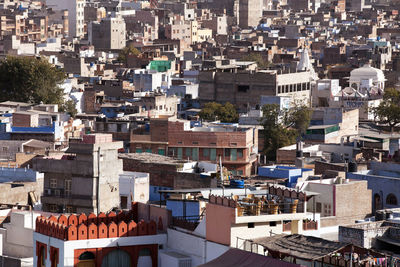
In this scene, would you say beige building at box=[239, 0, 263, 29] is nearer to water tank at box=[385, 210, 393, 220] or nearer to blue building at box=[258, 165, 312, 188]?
blue building at box=[258, 165, 312, 188]

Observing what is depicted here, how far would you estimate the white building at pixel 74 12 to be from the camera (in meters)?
131

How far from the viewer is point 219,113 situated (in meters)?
57.3

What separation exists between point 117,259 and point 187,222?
1.37m

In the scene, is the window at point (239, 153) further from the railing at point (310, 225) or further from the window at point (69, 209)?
the railing at point (310, 225)

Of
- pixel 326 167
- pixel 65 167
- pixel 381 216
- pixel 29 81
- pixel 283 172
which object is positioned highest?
pixel 65 167

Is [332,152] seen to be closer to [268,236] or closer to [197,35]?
[268,236]

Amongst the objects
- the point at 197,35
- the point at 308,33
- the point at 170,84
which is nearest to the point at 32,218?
the point at 170,84

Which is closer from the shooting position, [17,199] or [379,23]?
[17,199]

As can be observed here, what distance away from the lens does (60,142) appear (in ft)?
141

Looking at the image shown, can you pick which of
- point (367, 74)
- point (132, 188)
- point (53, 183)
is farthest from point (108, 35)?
point (53, 183)

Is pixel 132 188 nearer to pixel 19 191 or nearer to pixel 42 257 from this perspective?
pixel 19 191

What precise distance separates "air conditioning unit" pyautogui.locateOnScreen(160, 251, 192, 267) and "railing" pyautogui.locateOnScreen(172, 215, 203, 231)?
500 millimetres

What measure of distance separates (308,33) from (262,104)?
7584 cm

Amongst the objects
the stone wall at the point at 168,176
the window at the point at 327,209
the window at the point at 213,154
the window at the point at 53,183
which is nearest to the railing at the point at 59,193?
the window at the point at 53,183
